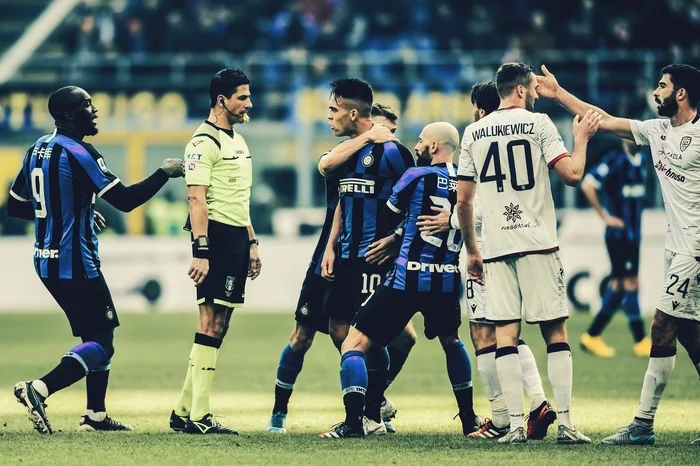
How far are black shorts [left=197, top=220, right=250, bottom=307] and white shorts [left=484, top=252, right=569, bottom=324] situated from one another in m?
1.70

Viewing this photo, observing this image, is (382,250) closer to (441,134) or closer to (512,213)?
(441,134)

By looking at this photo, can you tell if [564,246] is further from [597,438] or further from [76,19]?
[76,19]

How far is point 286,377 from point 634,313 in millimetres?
6209

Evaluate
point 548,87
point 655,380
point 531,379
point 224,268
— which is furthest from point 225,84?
point 655,380

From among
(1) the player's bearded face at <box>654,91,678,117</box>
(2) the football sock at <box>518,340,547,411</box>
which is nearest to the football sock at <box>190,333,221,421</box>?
(2) the football sock at <box>518,340,547,411</box>

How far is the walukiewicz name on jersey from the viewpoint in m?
7.53

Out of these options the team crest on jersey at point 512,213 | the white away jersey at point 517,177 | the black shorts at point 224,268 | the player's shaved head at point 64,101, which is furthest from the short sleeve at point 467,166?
the player's shaved head at point 64,101

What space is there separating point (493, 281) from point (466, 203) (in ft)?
1.61

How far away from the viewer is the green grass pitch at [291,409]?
7.08 m

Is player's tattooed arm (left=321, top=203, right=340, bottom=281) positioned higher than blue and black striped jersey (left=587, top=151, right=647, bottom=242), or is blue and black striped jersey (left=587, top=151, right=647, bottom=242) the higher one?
blue and black striped jersey (left=587, top=151, right=647, bottom=242)

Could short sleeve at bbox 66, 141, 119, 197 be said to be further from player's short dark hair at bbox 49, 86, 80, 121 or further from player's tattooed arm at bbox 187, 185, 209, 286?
player's tattooed arm at bbox 187, 185, 209, 286

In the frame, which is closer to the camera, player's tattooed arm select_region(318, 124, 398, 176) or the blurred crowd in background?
player's tattooed arm select_region(318, 124, 398, 176)

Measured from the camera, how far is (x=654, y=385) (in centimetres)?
760

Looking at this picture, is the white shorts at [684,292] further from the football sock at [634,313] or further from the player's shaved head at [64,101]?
the football sock at [634,313]
